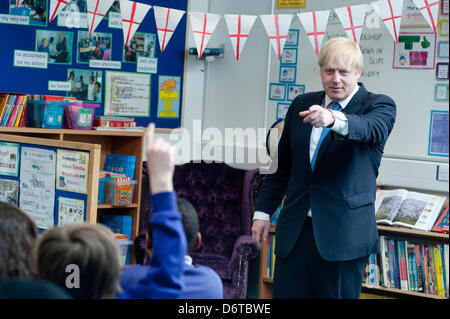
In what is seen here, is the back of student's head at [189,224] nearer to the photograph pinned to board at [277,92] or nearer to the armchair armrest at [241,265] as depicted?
the armchair armrest at [241,265]

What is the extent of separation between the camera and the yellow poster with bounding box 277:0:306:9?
13.4ft

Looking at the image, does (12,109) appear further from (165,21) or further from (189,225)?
(189,225)

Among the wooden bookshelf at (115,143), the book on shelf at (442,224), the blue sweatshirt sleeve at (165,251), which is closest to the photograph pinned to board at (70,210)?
the wooden bookshelf at (115,143)

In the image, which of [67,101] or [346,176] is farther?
[67,101]

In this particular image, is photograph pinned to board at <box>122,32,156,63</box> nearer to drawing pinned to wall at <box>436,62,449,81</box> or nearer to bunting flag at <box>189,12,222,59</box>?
bunting flag at <box>189,12,222,59</box>

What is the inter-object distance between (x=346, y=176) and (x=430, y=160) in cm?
177

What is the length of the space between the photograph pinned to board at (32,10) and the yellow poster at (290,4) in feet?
4.98

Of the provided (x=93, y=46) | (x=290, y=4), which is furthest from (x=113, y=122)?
(x=290, y=4)

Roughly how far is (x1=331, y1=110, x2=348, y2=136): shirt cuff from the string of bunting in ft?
A: 4.95

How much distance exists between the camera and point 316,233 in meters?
2.07

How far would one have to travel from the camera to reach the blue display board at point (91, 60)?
3.63 m
